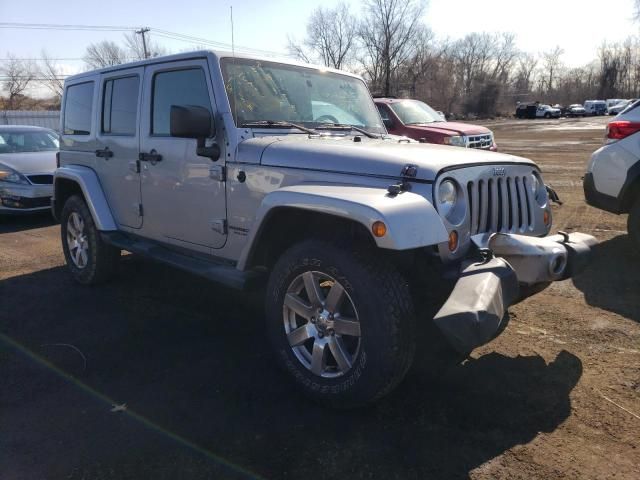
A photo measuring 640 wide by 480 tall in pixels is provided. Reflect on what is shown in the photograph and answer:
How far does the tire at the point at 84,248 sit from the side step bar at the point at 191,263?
30 cm

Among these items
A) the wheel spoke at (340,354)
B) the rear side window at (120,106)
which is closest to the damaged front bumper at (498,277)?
the wheel spoke at (340,354)

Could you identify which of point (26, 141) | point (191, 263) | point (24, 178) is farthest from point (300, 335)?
point (26, 141)

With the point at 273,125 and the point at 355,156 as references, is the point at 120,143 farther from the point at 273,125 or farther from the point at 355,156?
the point at 355,156

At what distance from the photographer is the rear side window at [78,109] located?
5.27 metres

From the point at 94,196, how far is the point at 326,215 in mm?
3059

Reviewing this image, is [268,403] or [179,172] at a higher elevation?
[179,172]

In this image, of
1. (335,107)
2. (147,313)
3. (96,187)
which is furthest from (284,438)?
(96,187)

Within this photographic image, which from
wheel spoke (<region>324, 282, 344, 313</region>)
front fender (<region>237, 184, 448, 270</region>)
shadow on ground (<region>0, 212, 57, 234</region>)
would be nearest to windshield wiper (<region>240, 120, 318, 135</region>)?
front fender (<region>237, 184, 448, 270</region>)

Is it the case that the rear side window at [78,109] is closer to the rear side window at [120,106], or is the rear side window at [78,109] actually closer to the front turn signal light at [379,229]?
the rear side window at [120,106]

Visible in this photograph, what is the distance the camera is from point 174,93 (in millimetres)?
4148

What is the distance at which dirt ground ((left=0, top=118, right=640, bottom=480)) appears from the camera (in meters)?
2.53

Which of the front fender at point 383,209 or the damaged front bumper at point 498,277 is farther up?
the front fender at point 383,209

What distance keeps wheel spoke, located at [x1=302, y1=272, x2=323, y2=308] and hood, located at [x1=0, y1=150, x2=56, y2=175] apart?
7645 millimetres

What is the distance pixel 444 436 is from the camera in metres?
2.70
